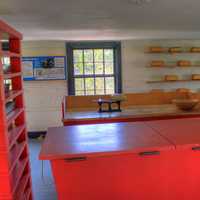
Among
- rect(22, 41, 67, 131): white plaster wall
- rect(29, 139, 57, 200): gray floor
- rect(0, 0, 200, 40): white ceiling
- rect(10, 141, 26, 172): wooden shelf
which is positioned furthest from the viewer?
rect(22, 41, 67, 131): white plaster wall

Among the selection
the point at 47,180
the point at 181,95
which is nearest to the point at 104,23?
the point at 181,95

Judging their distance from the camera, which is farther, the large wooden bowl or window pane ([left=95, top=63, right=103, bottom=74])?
window pane ([left=95, top=63, right=103, bottom=74])

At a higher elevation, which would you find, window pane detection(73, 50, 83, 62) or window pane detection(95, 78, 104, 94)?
window pane detection(73, 50, 83, 62)

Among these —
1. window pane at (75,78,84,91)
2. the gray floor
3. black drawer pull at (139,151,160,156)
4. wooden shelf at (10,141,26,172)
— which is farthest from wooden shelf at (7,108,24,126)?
window pane at (75,78,84,91)

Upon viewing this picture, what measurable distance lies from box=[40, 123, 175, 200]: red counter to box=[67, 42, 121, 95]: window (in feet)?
13.1

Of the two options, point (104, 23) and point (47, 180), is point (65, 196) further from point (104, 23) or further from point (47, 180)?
point (104, 23)

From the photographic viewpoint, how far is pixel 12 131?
1.55 metres

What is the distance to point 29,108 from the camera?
5.45m

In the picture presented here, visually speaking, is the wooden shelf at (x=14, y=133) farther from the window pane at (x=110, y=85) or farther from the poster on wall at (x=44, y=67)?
the window pane at (x=110, y=85)

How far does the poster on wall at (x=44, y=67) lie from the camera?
538 cm

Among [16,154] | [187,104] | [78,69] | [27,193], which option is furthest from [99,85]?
[16,154]

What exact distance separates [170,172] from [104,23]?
7.46 feet

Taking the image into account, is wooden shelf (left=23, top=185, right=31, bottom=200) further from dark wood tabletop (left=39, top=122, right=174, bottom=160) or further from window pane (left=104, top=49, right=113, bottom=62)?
window pane (left=104, top=49, right=113, bottom=62)

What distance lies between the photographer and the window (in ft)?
17.9
